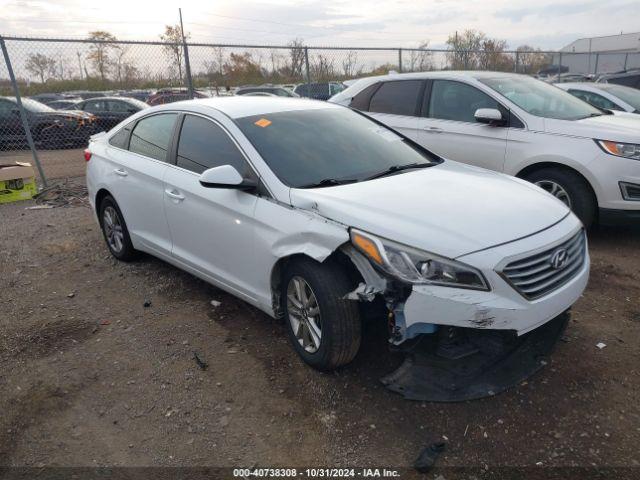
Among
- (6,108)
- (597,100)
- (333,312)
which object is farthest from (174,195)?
(6,108)

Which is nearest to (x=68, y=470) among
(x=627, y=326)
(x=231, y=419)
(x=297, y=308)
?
(x=231, y=419)

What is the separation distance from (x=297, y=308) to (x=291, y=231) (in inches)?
19.1

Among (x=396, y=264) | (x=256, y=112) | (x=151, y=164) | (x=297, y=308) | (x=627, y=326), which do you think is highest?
(x=256, y=112)

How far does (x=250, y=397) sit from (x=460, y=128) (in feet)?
13.7

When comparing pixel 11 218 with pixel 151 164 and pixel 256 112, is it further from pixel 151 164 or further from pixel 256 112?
pixel 256 112

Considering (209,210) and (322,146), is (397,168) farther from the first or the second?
(209,210)

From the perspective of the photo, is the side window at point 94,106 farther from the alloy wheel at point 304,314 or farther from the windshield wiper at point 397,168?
the alloy wheel at point 304,314

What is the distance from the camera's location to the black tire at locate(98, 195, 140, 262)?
4.84 meters

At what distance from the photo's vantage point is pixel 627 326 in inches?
140

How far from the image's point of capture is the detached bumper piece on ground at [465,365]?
9.10ft

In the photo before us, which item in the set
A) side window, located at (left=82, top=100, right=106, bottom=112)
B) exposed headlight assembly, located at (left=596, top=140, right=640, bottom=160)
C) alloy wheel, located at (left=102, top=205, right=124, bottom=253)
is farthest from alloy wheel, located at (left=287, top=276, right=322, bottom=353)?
side window, located at (left=82, top=100, right=106, bottom=112)

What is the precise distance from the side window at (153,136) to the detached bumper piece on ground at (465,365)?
2.55m

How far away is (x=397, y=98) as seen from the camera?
6.56 metres

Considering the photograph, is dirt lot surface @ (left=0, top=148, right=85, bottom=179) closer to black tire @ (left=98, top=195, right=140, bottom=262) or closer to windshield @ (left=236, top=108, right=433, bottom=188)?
black tire @ (left=98, top=195, right=140, bottom=262)
